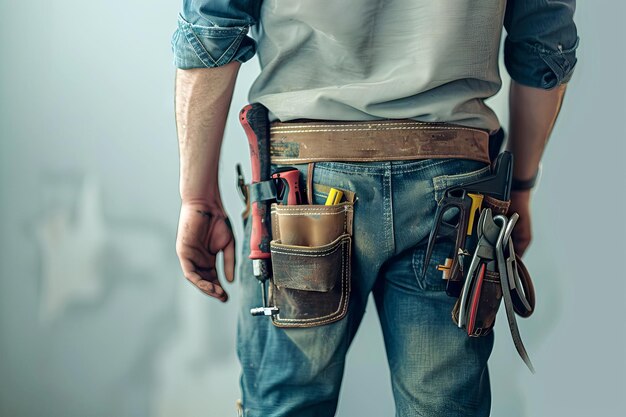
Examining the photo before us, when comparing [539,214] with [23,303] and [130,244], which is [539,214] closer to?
[130,244]

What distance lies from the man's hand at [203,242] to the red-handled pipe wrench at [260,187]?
100 millimetres

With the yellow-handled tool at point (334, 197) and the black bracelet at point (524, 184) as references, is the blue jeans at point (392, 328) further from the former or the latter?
the black bracelet at point (524, 184)

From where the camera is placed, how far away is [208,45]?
1.01 m

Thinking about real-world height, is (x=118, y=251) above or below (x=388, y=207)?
below

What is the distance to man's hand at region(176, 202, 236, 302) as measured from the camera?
3.66 ft

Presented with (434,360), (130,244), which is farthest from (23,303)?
(434,360)

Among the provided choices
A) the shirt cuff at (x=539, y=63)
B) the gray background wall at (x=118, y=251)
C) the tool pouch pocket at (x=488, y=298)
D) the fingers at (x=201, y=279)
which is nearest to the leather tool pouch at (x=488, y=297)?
the tool pouch pocket at (x=488, y=298)

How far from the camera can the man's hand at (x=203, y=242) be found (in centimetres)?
112

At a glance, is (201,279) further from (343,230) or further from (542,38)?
(542,38)

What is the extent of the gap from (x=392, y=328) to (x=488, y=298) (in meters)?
0.15

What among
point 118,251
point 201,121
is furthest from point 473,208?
point 118,251

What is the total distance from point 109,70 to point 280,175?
1017 mm

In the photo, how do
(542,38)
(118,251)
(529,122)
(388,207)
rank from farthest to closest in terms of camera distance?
(118,251)
(529,122)
(542,38)
(388,207)

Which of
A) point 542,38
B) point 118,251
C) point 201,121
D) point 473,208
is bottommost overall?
point 118,251
